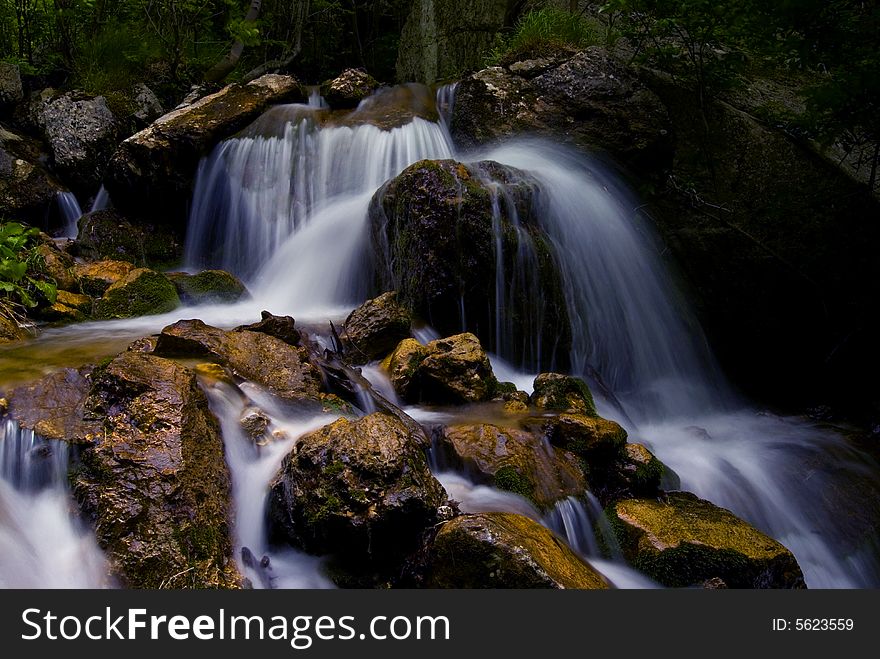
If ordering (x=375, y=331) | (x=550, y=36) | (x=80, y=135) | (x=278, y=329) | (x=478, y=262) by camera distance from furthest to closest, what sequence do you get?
(x=80, y=135) → (x=550, y=36) → (x=478, y=262) → (x=375, y=331) → (x=278, y=329)

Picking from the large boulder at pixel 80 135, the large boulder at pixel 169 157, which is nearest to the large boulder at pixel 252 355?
the large boulder at pixel 169 157

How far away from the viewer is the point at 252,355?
4207 mm

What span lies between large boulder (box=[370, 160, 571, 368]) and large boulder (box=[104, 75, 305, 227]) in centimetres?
359

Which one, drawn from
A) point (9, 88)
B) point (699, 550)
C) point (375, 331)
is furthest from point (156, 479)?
point (9, 88)

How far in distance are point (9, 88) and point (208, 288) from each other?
5667mm

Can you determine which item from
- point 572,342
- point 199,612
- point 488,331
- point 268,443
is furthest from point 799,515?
point 199,612

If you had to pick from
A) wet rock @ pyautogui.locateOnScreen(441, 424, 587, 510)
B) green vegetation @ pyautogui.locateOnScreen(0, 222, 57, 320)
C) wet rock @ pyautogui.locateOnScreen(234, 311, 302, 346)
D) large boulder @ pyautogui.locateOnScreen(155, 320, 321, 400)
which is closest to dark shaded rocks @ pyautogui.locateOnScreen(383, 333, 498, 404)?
wet rock @ pyautogui.locateOnScreen(441, 424, 587, 510)

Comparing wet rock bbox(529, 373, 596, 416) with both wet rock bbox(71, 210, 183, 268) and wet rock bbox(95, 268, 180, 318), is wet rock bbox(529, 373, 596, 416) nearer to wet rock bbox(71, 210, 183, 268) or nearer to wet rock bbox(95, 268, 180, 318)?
wet rock bbox(95, 268, 180, 318)

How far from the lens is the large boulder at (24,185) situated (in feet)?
27.0

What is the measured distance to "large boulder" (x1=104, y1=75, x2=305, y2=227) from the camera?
784cm

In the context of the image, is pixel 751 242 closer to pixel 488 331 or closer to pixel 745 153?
pixel 745 153

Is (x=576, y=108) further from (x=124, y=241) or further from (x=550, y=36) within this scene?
(x=124, y=241)

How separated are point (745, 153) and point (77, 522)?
7271 mm

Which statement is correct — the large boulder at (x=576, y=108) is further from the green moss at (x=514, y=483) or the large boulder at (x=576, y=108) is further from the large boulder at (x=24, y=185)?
the large boulder at (x=24, y=185)
